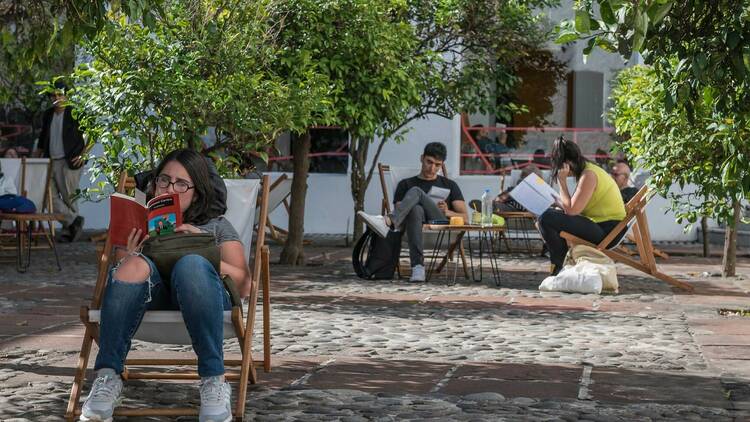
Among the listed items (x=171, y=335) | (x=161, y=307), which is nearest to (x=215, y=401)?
(x=171, y=335)

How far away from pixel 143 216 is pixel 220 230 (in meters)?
0.38

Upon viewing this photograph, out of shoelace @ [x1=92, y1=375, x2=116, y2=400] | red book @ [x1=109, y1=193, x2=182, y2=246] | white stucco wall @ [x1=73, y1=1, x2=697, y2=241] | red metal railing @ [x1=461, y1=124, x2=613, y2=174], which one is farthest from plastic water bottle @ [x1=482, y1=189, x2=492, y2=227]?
white stucco wall @ [x1=73, y1=1, x2=697, y2=241]

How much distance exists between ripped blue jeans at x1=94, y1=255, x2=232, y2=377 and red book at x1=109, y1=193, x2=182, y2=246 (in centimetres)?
28

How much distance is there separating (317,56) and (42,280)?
9.97 ft

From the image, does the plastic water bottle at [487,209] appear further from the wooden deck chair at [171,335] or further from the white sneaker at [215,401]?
the white sneaker at [215,401]

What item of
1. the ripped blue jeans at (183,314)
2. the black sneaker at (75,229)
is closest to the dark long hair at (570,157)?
the ripped blue jeans at (183,314)

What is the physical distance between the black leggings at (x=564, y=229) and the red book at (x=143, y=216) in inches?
237

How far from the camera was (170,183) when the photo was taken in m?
5.42

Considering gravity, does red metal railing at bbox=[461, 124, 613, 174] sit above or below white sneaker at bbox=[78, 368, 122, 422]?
above

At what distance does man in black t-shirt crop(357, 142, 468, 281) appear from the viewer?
442 inches

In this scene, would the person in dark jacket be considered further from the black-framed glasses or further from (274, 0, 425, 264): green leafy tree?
the black-framed glasses

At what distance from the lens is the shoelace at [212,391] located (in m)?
4.67

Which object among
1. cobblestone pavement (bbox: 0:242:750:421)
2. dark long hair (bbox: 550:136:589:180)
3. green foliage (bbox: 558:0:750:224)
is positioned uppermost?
green foliage (bbox: 558:0:750:224)

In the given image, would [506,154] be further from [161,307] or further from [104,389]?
[104,389]
